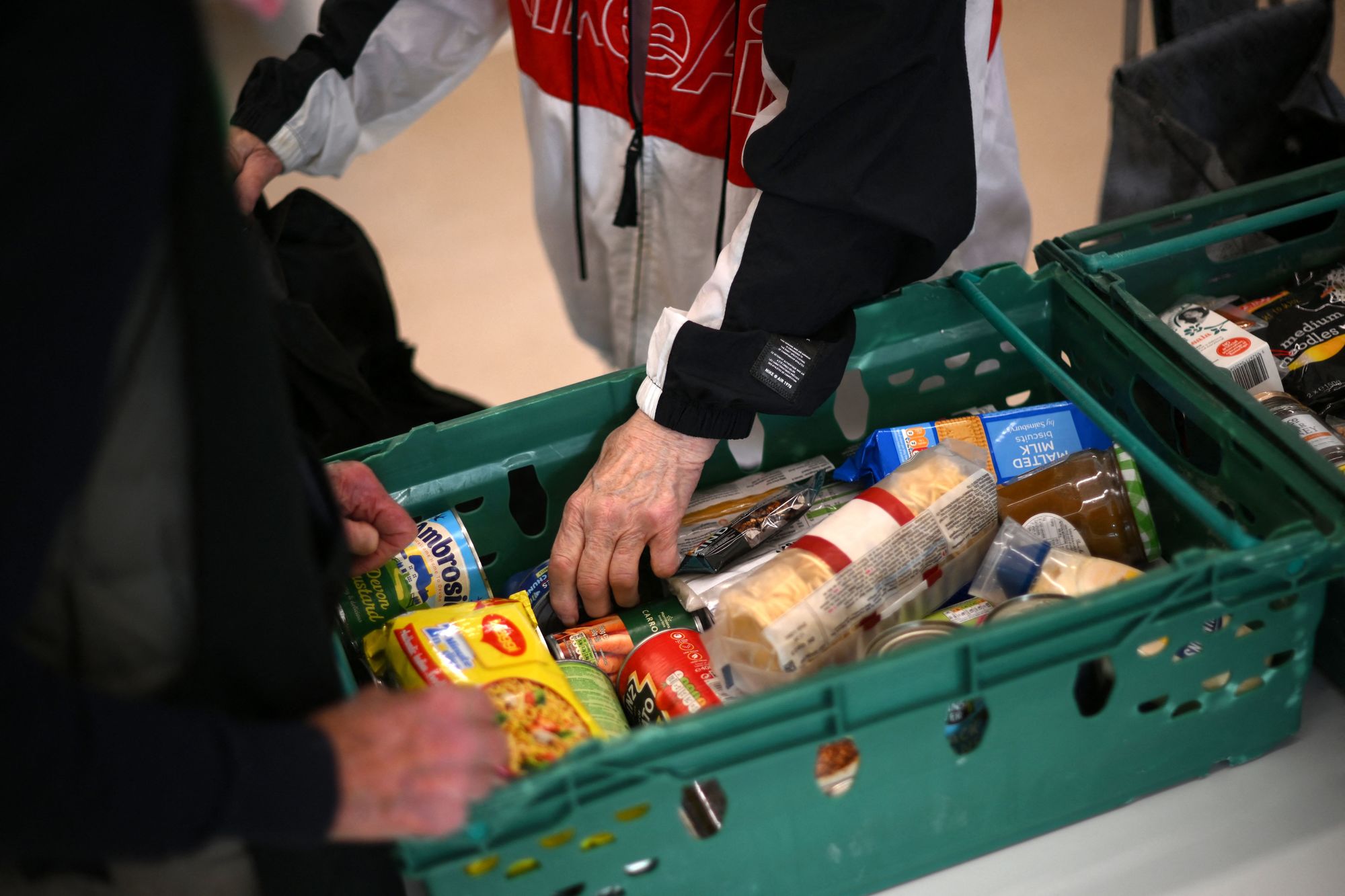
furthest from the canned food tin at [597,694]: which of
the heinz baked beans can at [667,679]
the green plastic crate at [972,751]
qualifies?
the green plastic crate at [972,751]

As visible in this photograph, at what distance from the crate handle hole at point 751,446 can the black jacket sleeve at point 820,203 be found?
0.15 m

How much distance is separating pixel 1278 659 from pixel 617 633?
0.58 metres

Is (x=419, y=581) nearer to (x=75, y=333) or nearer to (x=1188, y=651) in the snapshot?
(x=75, y=333)

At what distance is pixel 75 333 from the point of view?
489 millimetres

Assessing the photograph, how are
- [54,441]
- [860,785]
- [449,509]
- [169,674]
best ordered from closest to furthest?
[54,441]
[169,674]
[860,785]
[449,509]

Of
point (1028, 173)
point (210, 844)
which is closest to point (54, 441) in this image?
point (210, 844)

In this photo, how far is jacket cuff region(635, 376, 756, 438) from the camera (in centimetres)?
104

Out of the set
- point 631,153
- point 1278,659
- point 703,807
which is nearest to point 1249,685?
point 1278,659

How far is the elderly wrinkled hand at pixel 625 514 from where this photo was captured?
106cm

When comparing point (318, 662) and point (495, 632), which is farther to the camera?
point (495, 632)

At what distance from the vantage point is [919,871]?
870 mm

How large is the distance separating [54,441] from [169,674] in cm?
18

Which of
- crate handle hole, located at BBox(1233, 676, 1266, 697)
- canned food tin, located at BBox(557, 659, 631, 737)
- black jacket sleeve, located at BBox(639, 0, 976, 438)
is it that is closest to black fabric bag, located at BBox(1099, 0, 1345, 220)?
black jacket sleeve, located at BBox(639, 0, 976, 438)

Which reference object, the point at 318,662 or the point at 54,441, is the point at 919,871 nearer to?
the point at 318,662
